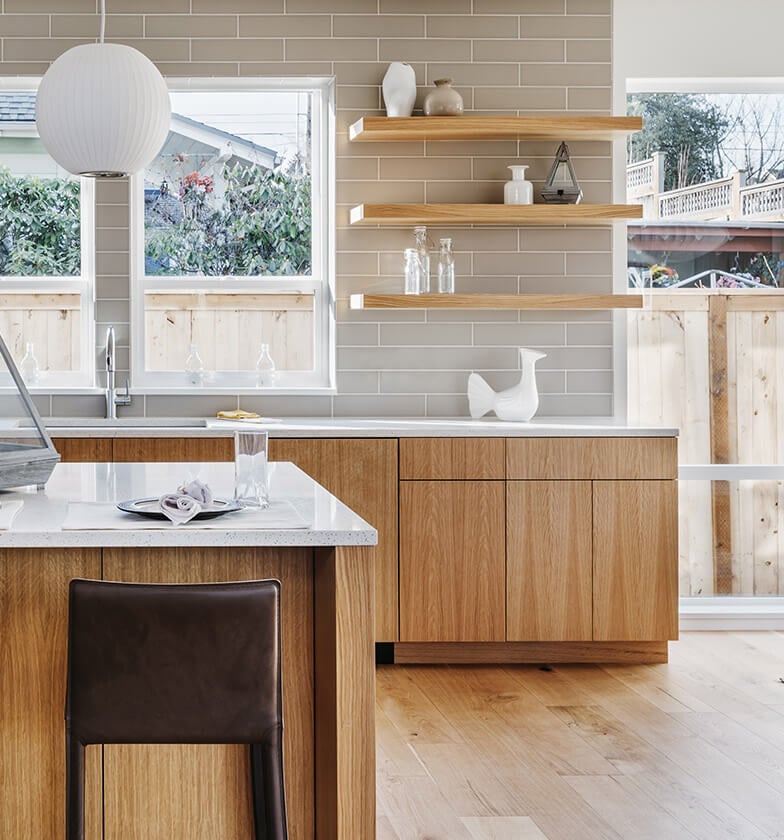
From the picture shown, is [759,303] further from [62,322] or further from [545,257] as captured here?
[62,322]

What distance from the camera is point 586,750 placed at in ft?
10.5

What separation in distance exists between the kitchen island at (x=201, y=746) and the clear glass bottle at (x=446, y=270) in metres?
2.51

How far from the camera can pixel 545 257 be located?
4.74 m

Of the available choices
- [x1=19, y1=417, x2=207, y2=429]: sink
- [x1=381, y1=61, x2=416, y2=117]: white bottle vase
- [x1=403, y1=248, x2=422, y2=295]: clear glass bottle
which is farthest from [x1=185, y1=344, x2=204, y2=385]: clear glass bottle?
[x1=381, y1=61, x2=416, y2=117]: white bottle vase

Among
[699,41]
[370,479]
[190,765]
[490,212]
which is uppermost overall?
[699,41]

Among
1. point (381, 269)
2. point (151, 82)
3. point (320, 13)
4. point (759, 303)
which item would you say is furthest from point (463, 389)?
point (151, 82)

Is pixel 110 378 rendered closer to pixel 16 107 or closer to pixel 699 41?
pixel 16 107

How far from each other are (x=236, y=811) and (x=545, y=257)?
3.17 meters

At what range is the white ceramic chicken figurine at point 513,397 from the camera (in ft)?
14.8

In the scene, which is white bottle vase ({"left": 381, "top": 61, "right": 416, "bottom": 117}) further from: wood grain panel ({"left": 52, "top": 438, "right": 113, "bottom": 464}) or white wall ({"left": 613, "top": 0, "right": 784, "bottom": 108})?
wood grain panel ({"left": 52, "top": 438, "right": 113, "bottom": 464})

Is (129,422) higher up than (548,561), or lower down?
higher up

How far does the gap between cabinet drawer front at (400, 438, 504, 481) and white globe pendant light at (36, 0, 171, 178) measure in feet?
6.18

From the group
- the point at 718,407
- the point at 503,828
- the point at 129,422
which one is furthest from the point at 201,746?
the point at 718,407

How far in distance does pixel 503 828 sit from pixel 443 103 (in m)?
2.99
